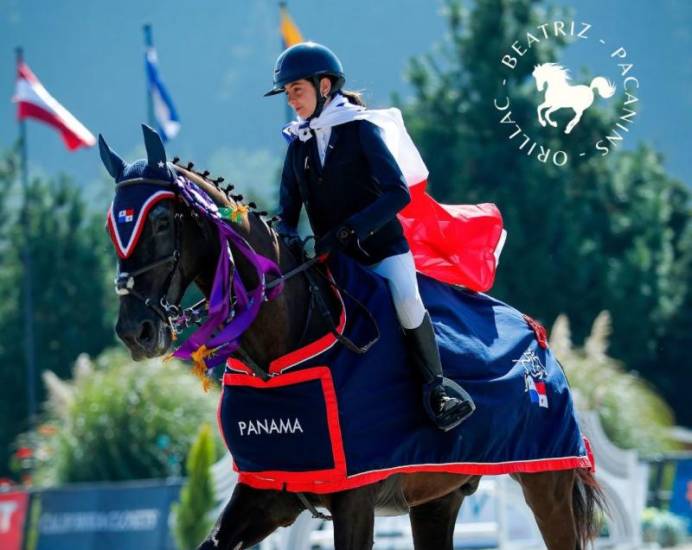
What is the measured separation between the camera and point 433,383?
586cm

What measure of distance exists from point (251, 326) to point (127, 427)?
13.1 metres

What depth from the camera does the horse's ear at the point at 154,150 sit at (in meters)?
5.19

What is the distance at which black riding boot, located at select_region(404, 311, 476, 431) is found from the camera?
5855 mm

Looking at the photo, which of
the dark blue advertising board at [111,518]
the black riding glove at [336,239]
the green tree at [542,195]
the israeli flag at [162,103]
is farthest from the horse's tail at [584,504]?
the green tree at [542,195]

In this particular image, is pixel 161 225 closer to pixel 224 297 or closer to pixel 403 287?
pixel 224 297

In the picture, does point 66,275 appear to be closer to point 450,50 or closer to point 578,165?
point 450,50

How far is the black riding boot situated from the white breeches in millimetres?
49

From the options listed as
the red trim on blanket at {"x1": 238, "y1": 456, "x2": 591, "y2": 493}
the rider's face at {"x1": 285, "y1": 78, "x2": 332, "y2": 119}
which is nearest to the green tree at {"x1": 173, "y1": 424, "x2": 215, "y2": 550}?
the red trim on blanket at {"x1": 238, "y1": 456, "x2": 591, "y2": 493}

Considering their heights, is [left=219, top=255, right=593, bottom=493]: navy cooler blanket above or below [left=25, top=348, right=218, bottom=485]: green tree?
below

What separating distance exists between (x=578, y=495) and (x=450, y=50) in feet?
98.1

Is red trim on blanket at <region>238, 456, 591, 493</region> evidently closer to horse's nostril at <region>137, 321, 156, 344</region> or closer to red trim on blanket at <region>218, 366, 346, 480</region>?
red trim on blanket at <region>218, 366, 346, 480</region>

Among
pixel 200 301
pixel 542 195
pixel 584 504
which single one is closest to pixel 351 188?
pixel 200 301

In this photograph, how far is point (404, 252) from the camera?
20.0 ft

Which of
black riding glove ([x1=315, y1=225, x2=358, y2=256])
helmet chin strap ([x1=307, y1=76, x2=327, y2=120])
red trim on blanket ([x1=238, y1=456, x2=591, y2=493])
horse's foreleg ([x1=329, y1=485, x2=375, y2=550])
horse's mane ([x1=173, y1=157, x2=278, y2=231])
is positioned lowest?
horse's foreleg ([x1=329, y1=485, x2=375, y2=550])
